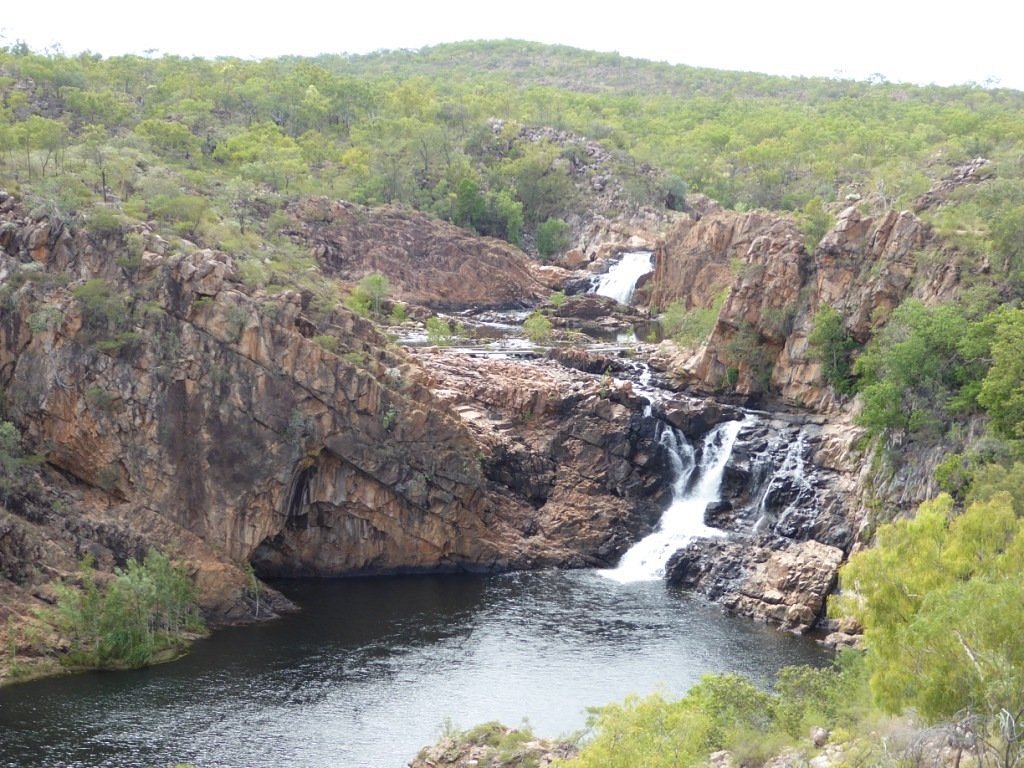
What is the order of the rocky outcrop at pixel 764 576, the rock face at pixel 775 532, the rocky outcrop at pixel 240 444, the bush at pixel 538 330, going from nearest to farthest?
the rocky outcrop at pixel 764 576 < the rock face at pixel 775 532 < the rocky outcrop at pixel 240 444 < the bush at pixel 538 330

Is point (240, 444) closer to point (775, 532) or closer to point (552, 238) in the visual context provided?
point (775, 532)

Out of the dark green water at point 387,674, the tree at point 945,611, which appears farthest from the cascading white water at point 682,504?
the tree at point 945,611

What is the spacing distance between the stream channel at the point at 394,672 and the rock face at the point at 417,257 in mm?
45390

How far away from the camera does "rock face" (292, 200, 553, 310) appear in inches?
4171

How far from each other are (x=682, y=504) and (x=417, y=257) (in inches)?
1820

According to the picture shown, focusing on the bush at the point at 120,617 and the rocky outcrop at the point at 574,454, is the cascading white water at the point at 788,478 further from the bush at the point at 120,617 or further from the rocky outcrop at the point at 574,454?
the bush at the point at 120,617

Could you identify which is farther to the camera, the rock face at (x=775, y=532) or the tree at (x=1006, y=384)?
the rock face at (x=775, y=532)

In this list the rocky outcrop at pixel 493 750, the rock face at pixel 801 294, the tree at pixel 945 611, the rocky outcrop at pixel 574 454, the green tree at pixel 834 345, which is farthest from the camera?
the green tree at pixel 834 345

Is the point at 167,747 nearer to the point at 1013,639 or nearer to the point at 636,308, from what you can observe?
the point at 1013,639

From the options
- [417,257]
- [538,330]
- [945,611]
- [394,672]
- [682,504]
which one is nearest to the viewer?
[945,611]

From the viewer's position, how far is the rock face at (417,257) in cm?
10594

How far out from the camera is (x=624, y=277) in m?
111

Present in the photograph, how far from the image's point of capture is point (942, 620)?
2800 centimetres

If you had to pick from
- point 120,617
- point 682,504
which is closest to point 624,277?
point 682,504
